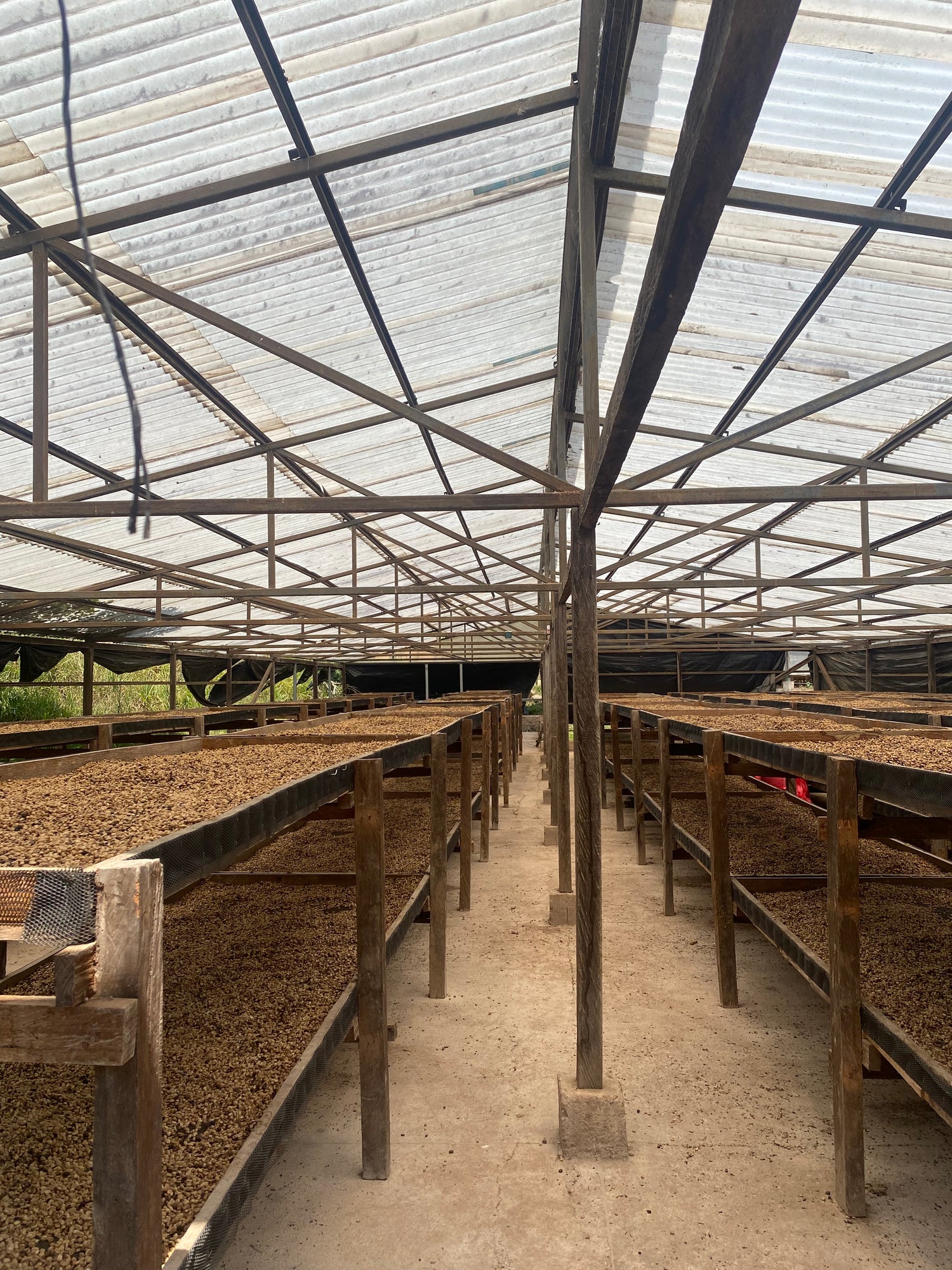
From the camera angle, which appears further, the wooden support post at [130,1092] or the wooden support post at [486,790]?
the wooden support post at [486,790]

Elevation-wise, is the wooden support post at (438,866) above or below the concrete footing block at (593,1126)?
above

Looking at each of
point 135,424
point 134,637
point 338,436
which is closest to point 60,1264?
point 135,424

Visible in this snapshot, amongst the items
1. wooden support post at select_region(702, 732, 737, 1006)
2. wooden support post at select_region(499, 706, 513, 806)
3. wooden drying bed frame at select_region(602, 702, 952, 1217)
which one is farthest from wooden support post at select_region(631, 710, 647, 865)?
wooden drying bed frame at select_region(602, 702, 952, 1217)

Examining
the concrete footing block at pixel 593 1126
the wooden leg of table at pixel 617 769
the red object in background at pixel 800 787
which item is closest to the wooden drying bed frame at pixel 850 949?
the concrete footing block at pixel 593 1126

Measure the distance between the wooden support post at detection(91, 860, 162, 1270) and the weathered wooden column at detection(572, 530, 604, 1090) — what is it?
1842mm

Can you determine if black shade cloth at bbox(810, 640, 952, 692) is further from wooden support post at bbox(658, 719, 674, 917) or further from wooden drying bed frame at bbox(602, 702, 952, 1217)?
wooden drying bed frame at bbox(602, 702, 952, 1217)

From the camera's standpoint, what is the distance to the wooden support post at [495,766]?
7.47 m

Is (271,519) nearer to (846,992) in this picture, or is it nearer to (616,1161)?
(616,1161)

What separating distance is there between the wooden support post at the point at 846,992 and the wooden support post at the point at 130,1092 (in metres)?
2.01

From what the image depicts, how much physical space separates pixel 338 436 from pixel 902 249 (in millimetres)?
3584

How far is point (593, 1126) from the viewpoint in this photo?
8.40 ft

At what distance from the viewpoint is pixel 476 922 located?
16.0 ft

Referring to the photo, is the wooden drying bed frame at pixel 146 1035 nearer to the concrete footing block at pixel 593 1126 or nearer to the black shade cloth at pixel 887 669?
the concrete footing block at pixel 593 1126

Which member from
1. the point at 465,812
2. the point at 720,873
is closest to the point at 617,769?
the point at 465,812
